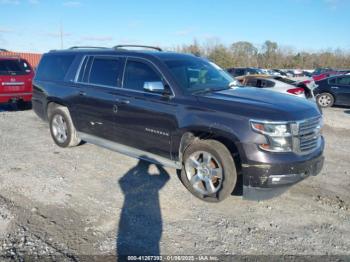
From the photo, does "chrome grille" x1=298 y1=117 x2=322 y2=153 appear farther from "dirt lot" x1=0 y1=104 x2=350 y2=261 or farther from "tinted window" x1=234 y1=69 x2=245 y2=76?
"tinted window" x1=234 y1=69 x2=245 y2=76

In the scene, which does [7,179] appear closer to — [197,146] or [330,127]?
[197,146]

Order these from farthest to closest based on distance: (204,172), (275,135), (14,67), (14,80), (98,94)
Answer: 1. (14,67)
2. (14,80)
3. (98,94)
4. (204,172)
5. (275,135)

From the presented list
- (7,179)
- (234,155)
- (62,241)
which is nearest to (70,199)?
(62,241)

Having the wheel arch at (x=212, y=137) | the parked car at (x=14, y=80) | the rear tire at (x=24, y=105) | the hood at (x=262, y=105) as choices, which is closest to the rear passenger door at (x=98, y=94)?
the wheel arch at (x=212, y=137)

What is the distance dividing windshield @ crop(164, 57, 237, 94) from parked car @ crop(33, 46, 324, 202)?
19 millimetres

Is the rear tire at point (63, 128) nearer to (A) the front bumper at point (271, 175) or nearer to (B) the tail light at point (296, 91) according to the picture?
(A) the front bumper at point (271, 175)

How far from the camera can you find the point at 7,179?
4977mm

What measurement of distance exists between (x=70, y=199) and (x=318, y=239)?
3.06 meters

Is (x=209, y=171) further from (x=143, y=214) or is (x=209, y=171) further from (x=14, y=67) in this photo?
(x=14, y=67)

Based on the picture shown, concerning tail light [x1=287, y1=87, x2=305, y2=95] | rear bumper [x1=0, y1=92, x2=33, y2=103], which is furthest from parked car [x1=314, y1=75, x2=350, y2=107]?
rear bumper [x1=0, y1=92, x2=33, y2=103]

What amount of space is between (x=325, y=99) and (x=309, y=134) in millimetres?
11075

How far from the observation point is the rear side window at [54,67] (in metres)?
6.37

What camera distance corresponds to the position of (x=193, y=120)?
4.28m

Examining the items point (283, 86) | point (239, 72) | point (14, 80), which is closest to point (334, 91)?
point (283, 86)
